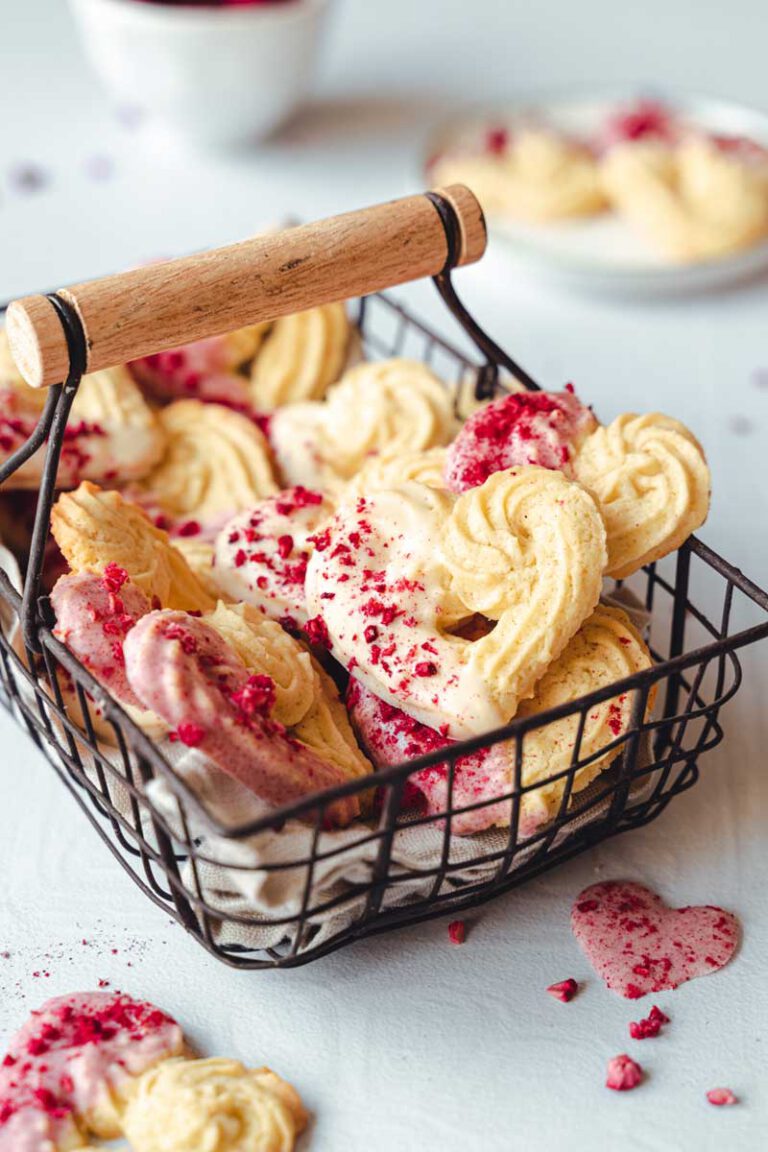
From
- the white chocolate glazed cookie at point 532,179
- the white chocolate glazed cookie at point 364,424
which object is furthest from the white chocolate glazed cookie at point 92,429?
the white chocolate glazed cookie at point 532,179

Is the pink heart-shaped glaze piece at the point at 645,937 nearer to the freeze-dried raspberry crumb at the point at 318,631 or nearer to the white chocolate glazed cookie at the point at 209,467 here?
the freeze-dried raspberry crumb at the point at 318,631

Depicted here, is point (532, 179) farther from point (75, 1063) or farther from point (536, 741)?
point (75, 1063)

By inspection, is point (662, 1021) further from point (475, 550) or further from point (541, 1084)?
point (475, 550)

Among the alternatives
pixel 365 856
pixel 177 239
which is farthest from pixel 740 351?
pixel 365 856

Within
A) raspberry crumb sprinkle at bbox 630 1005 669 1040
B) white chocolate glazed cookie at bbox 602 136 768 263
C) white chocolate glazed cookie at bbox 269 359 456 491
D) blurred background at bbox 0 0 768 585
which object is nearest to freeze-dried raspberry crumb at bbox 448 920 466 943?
raspberry crumb sprinkle at bbox 630 1005 669 1040

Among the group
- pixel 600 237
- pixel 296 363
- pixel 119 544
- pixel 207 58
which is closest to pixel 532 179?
pixel 600 237
